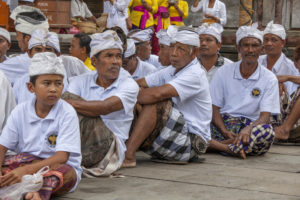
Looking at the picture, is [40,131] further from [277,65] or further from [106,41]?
[277,65]

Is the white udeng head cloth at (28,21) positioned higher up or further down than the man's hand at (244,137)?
higher up

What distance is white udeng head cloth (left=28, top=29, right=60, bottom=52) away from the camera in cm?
605

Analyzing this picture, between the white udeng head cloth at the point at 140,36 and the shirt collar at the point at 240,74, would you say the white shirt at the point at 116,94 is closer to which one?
the shirt collar at the point at 240,74

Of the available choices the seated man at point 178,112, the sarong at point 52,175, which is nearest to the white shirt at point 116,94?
the seated man at point 178,112

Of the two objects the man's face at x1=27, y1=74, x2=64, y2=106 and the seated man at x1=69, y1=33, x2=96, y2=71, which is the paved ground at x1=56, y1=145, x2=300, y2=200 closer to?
the man's face at x1=27, y1=74, x2=64, y2=106

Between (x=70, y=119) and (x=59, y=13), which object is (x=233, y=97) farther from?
(x=59, y=13)

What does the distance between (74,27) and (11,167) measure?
23.4 ft

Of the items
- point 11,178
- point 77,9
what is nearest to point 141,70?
point 11,178

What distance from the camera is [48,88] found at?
4043 mm

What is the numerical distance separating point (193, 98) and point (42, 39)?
63.2 inches

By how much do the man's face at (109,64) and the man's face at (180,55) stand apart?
688mm

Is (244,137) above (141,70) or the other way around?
the other way around

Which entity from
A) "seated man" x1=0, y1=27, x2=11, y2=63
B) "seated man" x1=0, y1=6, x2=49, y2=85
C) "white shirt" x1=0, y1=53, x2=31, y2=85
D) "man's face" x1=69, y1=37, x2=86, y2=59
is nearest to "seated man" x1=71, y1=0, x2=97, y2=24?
"man's face" x1=69, y1=37, x2=86, y2=59

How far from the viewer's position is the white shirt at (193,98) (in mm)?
5391
